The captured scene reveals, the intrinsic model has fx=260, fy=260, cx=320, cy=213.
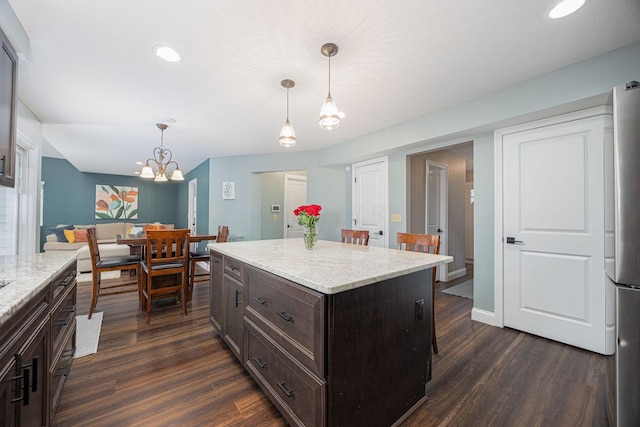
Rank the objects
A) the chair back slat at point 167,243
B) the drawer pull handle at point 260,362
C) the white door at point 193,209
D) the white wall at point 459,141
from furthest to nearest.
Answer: the white door at point 193,209, the chair back slat at point 167,243, the white wall at point 459,141, the drawer pull handle at point 260,362

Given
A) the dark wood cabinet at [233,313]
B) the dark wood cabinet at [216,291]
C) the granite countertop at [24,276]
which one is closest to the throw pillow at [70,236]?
the granite countertop at [24,276]

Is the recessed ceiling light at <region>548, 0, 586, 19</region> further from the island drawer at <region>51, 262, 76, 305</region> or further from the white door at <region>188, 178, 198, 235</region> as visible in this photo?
the white door at <region>188, 178, 198, 235</region>

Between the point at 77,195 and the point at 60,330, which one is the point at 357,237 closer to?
the point at 60,330

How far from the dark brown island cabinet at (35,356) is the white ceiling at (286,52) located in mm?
1608

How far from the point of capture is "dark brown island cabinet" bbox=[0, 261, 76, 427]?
889mm

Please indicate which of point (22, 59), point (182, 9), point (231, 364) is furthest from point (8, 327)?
point (22, 59)

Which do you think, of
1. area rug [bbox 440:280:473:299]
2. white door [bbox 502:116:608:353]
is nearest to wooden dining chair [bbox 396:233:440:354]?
white door [bbox 502:116:608:353]

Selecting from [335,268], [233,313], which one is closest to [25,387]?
[233,313]

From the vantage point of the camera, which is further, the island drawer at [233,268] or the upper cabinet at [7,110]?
the island drawer at [233,268]

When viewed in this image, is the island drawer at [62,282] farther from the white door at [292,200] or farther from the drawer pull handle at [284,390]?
the white door at [292,200]

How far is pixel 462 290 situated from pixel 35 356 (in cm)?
453

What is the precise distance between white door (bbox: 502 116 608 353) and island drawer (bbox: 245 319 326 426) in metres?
2.52

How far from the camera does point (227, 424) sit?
1454 millimetres

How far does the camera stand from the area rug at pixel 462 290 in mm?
3777
